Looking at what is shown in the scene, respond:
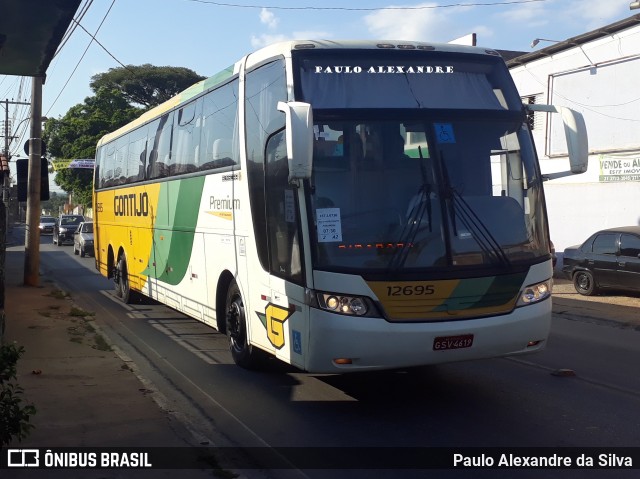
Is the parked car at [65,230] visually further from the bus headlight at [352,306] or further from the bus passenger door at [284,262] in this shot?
the bus headlight at [352,306]

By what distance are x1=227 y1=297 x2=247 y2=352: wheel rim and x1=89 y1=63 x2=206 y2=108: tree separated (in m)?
56.7

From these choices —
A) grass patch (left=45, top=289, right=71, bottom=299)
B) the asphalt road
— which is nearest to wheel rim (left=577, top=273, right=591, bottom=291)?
the asphalt road

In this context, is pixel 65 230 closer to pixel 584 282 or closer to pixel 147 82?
pixel 147 82

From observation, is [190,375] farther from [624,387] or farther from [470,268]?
[624,387]

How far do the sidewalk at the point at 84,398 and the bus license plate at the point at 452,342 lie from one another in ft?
7.57

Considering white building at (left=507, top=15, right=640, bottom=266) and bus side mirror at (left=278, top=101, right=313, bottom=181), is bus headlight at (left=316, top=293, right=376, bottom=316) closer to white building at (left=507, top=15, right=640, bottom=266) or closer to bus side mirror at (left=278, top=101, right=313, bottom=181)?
bus side mirror at (left=278, top=101, right=313, bottom=181)

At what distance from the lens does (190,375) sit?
9.52 meters

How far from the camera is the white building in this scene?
69.9ft

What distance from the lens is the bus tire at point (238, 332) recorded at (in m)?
9.24

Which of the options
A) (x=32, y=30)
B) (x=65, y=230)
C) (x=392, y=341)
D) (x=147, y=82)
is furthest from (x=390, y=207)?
(x=147, y=82)

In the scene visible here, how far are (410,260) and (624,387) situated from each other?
342cm

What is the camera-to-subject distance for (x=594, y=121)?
74.2ft

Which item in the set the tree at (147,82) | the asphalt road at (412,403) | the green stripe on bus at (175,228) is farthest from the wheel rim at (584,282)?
the tree at (147,82)

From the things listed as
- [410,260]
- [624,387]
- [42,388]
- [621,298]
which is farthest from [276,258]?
[621,298]
